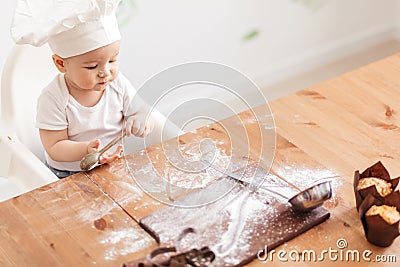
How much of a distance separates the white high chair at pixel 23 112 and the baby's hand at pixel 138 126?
5 cm

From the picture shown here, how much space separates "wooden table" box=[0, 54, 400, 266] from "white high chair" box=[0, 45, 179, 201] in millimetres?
216

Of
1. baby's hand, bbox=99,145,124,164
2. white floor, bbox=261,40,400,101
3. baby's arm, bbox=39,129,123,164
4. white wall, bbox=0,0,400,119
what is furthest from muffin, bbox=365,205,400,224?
white floor, bbox=261,40,400,101

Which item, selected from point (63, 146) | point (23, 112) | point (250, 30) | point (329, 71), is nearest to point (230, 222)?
point (63, 146)

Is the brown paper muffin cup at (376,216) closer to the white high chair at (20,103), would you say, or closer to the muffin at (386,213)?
the muffin at (386,213)

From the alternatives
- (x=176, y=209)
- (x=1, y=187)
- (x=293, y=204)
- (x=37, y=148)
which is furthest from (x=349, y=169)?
(x=1, y=187)

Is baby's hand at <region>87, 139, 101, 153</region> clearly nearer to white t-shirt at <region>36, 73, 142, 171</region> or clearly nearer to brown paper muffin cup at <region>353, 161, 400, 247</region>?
white t-shirt at <region>36, 73, 142, 171</region>

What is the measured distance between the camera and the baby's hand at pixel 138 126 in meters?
1.80

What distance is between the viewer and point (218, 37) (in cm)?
301

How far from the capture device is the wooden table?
135cm

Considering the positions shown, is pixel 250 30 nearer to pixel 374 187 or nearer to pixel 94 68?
pixel 94 68

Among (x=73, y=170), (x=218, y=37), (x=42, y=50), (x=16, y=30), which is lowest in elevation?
Result: (x=218, y=37)

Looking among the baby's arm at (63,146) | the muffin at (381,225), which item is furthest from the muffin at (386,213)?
the baby's arm at (63,146)

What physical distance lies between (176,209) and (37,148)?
2.19 ft

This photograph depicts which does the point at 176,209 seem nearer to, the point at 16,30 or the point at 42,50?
the point at 16,30
